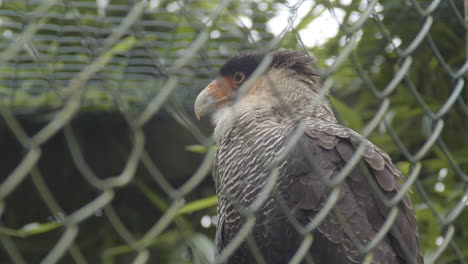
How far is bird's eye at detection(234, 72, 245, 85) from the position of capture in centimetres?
219

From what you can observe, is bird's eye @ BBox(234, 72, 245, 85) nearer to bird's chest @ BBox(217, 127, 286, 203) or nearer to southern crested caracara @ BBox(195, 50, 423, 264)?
southern crested caracara @ BBox(195, 50, 423, 264)

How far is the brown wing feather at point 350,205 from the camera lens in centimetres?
159

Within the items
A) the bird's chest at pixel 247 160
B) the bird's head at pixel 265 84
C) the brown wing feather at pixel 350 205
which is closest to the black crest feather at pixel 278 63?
the bird's head at pixel 265 84

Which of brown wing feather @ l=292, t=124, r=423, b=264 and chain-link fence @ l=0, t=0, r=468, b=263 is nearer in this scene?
brown wing feather @ l=292, t=124, r=423, b=264

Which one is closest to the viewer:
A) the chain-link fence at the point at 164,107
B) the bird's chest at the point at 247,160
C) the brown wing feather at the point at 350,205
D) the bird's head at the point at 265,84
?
the brown wing feather at the point at 350,205

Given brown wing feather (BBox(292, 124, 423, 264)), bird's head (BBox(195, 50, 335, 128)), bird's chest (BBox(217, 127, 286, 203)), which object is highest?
bird's head (BBox(195, 50, 335, 128))

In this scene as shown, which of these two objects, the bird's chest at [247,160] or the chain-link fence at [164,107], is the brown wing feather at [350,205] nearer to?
the bird's chest at [247,160]

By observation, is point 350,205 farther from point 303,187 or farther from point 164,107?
point 164,107

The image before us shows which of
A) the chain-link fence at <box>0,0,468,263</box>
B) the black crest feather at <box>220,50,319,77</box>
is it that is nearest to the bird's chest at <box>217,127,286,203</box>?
the black crest feather at <box>220,50,319,77</box>

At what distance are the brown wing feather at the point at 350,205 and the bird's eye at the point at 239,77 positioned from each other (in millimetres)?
586

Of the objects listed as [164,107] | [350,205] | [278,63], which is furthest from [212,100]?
[350,205]

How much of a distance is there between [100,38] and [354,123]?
1.45 m

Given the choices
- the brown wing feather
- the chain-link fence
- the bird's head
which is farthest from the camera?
the chain-link fence

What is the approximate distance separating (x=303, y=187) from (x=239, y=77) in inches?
27.2
